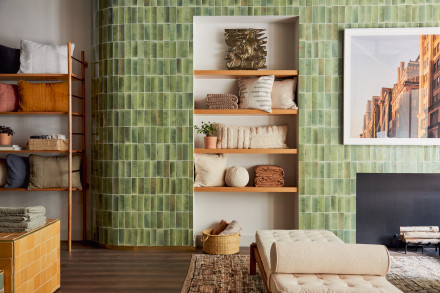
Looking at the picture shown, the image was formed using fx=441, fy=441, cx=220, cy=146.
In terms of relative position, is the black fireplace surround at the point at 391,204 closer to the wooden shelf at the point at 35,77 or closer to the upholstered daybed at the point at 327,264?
the upholstered daybed at the point at 327,264

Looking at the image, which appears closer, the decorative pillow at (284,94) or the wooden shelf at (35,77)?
the wooden shelf at (35,77)

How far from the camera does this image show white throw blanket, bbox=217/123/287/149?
4.82 m

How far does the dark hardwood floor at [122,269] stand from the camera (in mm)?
3514

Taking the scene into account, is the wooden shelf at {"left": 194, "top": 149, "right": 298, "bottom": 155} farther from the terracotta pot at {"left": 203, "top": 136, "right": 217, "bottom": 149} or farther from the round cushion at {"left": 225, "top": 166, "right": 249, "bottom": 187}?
the round cushion at {"left": 225, "top": 166, "right": 249, "bottom": 187}

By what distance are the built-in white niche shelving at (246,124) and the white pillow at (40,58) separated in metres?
1.46

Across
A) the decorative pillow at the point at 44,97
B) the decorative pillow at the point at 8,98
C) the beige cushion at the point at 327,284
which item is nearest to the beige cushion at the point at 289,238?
the beige cushion at the point at 327,284

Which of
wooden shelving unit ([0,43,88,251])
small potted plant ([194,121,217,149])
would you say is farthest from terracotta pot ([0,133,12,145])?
small potted plant ([194,121,217,149])

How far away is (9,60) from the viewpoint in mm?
4727

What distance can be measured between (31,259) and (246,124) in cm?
283

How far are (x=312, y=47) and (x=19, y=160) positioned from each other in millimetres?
3387

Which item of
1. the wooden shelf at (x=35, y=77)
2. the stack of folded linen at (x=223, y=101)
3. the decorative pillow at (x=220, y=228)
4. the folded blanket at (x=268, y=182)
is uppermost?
the wooden shelf at (x=35, y=77)

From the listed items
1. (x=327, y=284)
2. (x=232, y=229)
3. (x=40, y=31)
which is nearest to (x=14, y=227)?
(x=327, y=284)

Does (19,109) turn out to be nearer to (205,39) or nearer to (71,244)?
(71,244)

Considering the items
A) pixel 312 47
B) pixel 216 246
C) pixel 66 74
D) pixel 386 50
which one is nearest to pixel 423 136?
pixel 386 50
